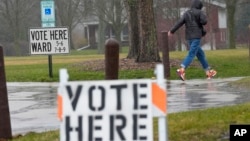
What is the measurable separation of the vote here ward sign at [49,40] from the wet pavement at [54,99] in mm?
1858

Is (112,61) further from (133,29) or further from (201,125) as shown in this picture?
(133,29)

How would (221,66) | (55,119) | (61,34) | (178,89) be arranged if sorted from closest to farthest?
1. (55,119)
2. (178,89)
3. (61,34)
4. (221,66)

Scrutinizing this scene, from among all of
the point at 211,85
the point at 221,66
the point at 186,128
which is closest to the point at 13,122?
the point at 186,128

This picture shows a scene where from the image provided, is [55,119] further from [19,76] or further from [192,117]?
[19,76]

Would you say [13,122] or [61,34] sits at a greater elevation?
[61,34]

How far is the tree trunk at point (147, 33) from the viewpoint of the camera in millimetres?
21297

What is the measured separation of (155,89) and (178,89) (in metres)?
9.35

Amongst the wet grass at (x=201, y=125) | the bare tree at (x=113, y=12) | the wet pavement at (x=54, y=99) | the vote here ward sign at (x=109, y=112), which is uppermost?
the bare tree at (x=113, y=12)

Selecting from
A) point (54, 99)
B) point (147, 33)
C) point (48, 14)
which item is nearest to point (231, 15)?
point (147, 33)

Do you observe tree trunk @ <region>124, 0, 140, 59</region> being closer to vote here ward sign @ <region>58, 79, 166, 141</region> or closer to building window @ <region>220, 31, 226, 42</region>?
vote here ward sign @ <region>58, 79, 166, 141</region>

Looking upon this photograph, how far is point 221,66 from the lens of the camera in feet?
73.3

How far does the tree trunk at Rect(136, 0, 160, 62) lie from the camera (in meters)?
21.3

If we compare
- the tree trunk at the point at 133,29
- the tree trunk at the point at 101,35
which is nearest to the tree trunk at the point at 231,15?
the tree trunk at the point at 101,35

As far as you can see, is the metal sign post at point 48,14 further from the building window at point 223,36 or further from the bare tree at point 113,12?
the building window at point 223,36
